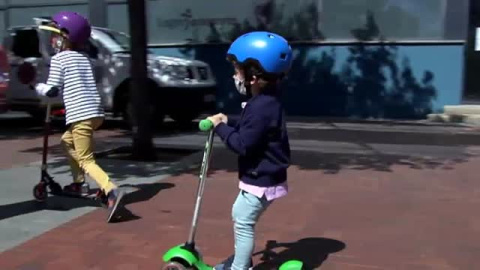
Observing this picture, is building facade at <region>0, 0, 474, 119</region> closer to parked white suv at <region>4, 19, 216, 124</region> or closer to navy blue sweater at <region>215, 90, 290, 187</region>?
parked white suv at <region>4, 19, 216, 124</region>

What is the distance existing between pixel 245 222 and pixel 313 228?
1.83 m

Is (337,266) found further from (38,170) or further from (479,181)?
(38,170)

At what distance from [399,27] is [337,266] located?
36.3ft

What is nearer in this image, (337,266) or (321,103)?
(337,266)

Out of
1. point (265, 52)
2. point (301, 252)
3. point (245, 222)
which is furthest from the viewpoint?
point (301, 252)

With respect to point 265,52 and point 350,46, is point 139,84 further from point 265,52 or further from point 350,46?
point 350,46

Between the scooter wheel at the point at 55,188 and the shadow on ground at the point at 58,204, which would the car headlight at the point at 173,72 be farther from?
the scooter wheel at the point at 55,188

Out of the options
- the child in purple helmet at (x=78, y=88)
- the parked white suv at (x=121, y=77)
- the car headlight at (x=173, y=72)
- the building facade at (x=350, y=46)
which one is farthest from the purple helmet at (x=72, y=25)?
the building facade at (x=350, y=46)

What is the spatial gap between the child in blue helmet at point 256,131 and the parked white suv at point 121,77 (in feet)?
26.8

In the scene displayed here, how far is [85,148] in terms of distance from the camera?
6262 mm

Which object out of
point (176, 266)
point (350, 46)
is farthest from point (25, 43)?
point (176, 266)

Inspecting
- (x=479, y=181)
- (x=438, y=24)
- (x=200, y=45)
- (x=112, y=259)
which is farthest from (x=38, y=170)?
(x=438, y=24)

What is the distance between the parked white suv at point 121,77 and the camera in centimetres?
1236

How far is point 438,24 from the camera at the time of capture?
591 inches
